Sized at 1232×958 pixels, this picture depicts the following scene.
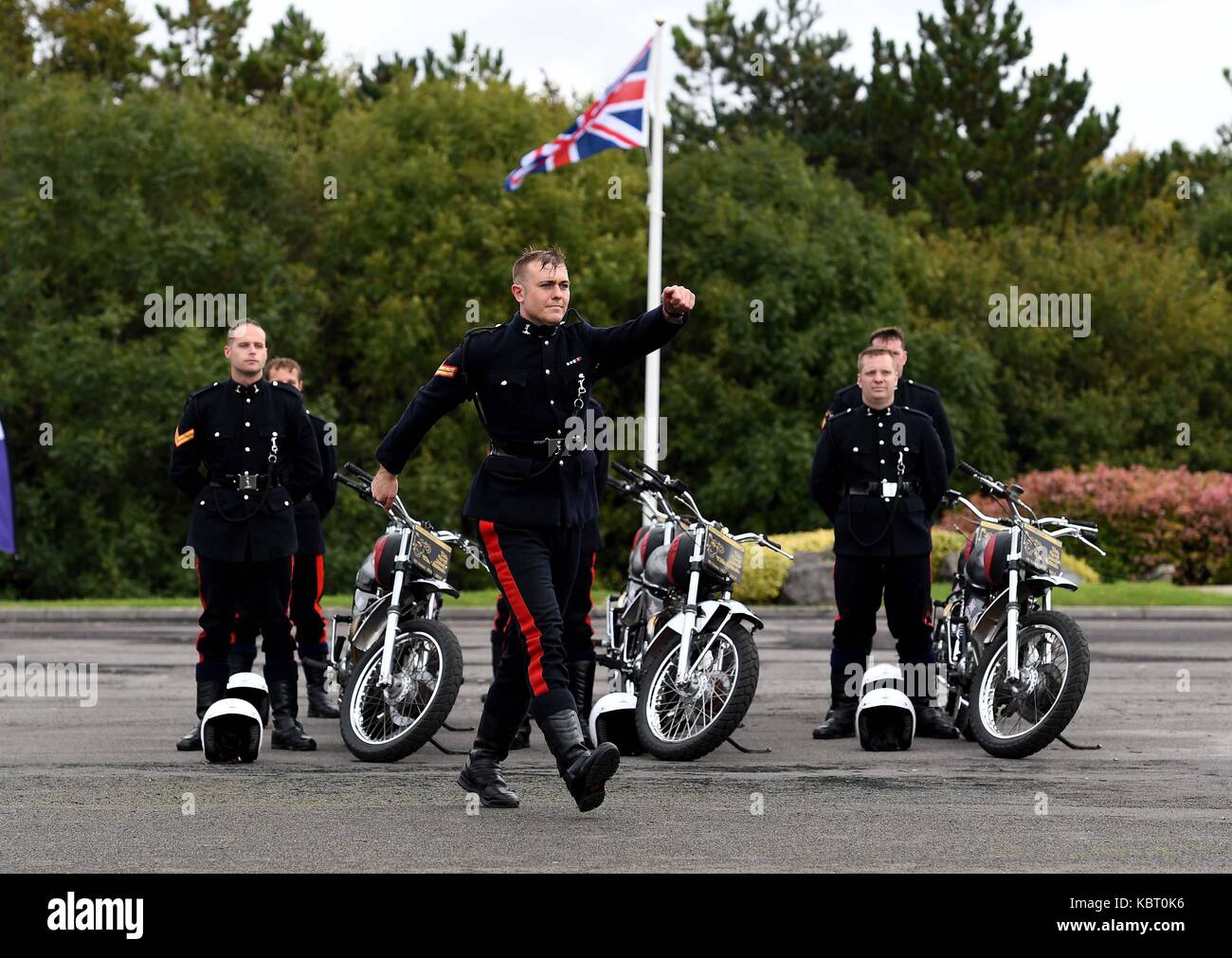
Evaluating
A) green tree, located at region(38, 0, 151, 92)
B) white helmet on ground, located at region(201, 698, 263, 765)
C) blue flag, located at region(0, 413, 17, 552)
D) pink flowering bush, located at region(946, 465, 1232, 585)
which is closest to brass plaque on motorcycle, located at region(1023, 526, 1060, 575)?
white helmet on ground, located at region(201, 698, 263, 765)

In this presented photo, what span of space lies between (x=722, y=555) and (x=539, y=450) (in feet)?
7.30

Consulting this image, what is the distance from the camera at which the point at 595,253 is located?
32.7 meters

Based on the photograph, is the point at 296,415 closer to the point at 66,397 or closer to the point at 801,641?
the point at 801,641

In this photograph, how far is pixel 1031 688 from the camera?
944cm

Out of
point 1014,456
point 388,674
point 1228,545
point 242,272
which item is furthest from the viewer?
point 1014,456

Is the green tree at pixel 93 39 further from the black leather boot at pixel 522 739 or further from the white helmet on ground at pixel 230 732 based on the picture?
the white helmet on ground at pixel 230 732

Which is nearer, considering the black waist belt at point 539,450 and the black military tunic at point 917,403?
the black waist belt at point 539,450

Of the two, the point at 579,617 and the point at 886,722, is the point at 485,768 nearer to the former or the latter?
the point at 579,617

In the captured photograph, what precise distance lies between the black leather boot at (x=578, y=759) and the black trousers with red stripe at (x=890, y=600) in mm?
3062

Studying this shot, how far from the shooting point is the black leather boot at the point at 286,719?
9812 millimetres

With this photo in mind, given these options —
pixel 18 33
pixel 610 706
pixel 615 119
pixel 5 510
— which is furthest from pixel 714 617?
pixel 18 33

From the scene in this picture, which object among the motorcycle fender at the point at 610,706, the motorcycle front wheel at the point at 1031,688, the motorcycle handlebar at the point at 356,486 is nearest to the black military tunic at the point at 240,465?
the motorcycle handlebar at the point at 356,486

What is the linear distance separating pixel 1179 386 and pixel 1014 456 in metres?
4.30
